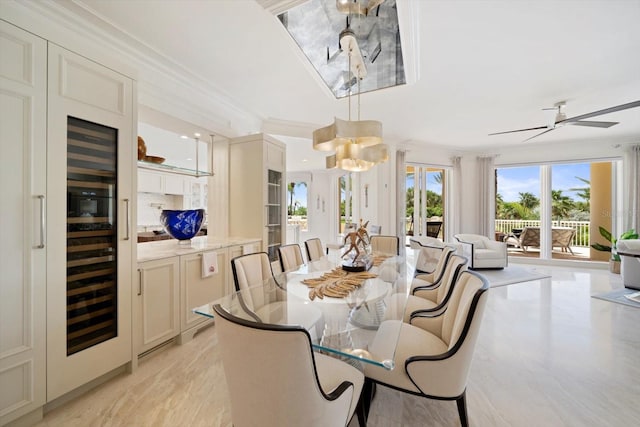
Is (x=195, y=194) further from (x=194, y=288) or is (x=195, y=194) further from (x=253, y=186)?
(x=194, y=288)

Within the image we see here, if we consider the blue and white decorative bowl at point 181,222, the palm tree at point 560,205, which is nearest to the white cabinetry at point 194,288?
the blue and white decorative bowl at point 181,222

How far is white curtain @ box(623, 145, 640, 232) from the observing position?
5.07 meters

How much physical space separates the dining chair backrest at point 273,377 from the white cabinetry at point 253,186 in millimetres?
2374

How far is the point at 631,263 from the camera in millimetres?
3898

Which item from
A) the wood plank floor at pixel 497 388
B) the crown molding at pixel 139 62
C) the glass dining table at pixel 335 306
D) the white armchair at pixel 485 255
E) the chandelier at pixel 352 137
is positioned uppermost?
the crown molding at pixel 139 62

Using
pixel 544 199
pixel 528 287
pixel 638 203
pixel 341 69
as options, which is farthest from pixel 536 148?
pixel 341 69

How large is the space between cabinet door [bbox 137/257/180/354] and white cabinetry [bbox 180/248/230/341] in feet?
0.19

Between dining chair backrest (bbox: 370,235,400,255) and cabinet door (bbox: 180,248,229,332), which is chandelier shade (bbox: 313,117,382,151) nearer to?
cabinet door (bbox: 180,248,229,332)

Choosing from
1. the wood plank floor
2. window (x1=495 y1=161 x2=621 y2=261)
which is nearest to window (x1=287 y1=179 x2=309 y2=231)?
window (x1=495 y1=161 x2=621 y2=261)

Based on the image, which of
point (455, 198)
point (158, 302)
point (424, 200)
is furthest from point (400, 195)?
point (158, 302)

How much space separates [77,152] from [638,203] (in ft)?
27.9

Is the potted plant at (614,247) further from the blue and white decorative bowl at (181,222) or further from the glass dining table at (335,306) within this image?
the blue and white decorative bowl at (181,222)

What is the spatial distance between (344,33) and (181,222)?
7.25ft

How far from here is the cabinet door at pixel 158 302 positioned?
1987 mm
